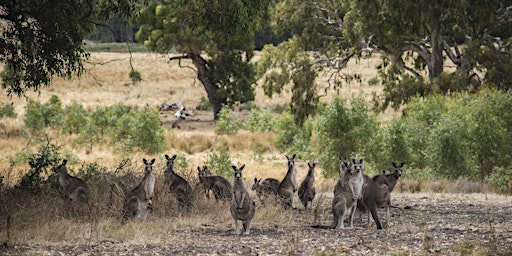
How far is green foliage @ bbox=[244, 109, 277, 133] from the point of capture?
49.3 m

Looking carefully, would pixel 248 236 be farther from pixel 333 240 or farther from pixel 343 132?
pixel 343 132

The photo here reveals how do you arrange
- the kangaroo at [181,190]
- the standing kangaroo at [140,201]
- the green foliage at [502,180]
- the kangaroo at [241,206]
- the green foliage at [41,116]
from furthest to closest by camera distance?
the green foliage at [41,116] < the green foliage at [502,180] < the kangaroo at [181,190] < the standing kangaroo at [140,201] < the kangaroo at [241,206]

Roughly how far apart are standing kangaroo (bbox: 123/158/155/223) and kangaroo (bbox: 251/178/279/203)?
2.65 metres

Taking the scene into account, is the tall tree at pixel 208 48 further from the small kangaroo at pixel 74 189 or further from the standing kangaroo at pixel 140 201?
the standing kangaroo at pixel 140 201

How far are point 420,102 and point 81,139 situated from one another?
1803 centimetres

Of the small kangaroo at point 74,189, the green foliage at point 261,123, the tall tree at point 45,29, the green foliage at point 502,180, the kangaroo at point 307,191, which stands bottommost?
the green foliage at point 261,123

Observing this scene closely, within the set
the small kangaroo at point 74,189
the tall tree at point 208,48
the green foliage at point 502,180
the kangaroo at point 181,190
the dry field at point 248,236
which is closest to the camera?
the dry field at point 248,236

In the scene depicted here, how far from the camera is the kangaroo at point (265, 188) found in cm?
1645

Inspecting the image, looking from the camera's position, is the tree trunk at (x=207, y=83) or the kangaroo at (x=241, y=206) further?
the tree trunk at (x=207, y=83)

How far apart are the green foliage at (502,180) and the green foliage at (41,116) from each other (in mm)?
28948

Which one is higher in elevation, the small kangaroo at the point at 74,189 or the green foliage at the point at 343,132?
the small kangaroo at the point at 74,189

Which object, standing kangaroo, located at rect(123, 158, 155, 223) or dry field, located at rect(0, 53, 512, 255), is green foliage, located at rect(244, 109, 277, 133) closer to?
dry field, located at rect(0, 53, 512, 255)

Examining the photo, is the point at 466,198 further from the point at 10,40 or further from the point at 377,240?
the point at 10,40

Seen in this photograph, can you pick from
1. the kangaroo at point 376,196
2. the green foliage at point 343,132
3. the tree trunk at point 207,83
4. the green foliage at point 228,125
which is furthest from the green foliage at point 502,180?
the tree trunk at point 207,83
